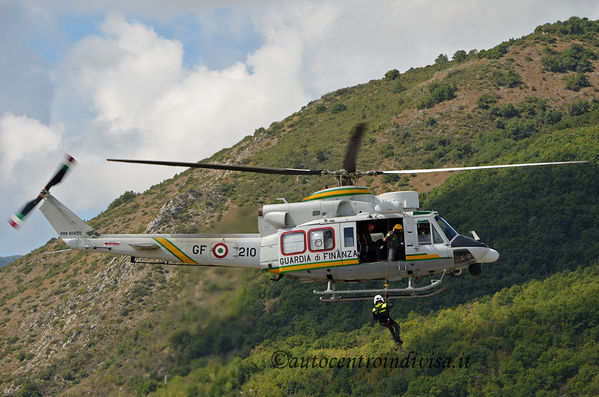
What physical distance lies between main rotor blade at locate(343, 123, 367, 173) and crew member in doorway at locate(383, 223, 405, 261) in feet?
9.27

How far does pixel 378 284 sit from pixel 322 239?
28639 millimetres

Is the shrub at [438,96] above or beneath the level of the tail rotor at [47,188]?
above

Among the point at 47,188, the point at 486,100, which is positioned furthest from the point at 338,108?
the point at 47,188

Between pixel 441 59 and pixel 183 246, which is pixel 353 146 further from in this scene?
pixel 441 59

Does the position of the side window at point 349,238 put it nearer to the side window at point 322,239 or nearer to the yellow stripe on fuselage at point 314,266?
the side window at point 322,239

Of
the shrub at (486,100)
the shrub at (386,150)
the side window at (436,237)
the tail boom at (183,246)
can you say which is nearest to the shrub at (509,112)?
the shrub at (486,100)

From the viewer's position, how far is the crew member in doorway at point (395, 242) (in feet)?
97.6

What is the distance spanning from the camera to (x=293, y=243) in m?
30.5

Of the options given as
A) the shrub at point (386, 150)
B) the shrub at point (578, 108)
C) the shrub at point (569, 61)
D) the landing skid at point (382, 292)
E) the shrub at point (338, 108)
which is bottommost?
the landing skid at point (382, 292)

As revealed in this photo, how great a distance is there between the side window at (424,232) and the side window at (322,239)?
327 centimetres

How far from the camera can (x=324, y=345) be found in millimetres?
64375

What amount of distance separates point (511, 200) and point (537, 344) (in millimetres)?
20724

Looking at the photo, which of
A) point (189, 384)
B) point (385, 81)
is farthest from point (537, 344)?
point (385, 81)

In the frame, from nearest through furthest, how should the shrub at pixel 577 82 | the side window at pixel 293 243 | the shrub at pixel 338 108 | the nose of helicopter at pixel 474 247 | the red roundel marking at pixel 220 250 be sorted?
the nose of helicopter at pixel 474 247 → the side window at pixel 293 243 → the red roundel marking at pixel 220 250 → the shrub at pixel 577 82 → the shrub at pixel 338 108
